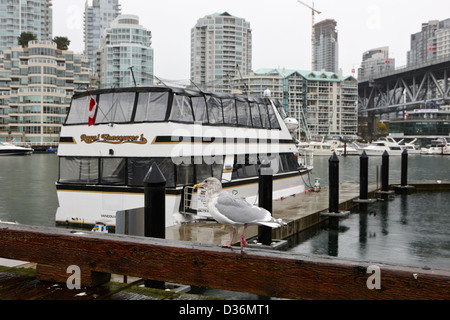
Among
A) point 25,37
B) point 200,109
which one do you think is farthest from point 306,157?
point 25,37

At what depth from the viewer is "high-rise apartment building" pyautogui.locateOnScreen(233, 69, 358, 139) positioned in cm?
15888

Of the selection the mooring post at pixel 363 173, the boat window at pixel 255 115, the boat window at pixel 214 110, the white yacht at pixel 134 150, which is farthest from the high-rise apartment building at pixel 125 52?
the white yacht at pixel 134 150

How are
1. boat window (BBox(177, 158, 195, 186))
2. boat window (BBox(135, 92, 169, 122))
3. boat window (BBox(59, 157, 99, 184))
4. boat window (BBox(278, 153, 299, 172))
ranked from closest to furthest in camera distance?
boat window (BBox(135, 92, 169, 122)), boat window (BBox(177, 158, 195, 186)), boat window (BBox(59, 157, 99, 184)), boat window (BBox(278, 153, 299, 172))

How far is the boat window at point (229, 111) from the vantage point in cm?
1666

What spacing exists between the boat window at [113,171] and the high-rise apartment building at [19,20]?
7645 inches

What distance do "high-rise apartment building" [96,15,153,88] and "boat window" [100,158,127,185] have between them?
131109mm

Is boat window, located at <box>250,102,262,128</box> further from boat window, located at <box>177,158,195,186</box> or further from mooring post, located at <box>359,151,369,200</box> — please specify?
mooring post, located at <box>359,151,369,200</box>

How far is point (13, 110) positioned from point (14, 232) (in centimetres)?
12010

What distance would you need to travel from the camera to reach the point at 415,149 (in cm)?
11588

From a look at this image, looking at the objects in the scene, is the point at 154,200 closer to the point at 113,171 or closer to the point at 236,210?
the point at 236,210

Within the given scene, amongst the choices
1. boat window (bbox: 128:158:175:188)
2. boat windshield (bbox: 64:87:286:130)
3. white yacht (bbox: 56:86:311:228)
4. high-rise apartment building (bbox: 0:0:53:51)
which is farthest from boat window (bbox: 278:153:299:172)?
high-rise apartment building (bbox: 0:0:53:51)

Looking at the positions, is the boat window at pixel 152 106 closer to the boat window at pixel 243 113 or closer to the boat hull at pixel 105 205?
the boat hull at pixel 105 205

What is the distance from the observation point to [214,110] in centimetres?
1603
